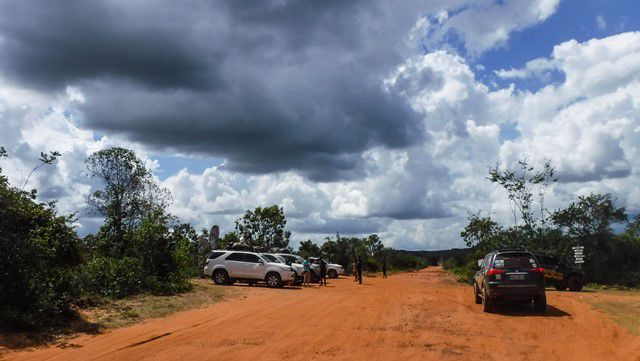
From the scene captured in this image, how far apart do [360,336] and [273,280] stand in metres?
15.5

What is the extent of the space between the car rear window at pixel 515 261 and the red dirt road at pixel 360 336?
1363 millimetres

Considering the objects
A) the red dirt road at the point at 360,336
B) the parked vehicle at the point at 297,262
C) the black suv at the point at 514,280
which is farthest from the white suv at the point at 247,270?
the black suv at the point at 514,280

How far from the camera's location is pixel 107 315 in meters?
13.9

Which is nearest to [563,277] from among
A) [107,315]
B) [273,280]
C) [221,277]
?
[273,280]

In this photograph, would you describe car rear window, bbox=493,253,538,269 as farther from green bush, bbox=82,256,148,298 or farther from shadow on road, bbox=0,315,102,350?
green bush, bbox=82,256,148,298

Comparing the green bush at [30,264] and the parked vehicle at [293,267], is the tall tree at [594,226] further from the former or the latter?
the green bush at [30,264]

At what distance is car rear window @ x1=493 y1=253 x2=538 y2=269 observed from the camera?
15.4 meters

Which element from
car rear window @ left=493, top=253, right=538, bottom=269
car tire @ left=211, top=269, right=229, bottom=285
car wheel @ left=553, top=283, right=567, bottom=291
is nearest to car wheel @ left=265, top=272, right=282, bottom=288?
car tire @ left=211, top=269, right=229, bottom=285

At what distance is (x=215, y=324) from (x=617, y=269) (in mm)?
28967

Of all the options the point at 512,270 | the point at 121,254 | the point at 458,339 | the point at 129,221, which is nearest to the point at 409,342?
the point at 458,339

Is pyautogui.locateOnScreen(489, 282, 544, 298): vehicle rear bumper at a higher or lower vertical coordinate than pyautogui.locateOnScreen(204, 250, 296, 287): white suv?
lower

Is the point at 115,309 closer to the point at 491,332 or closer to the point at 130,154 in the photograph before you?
the point at 491,332

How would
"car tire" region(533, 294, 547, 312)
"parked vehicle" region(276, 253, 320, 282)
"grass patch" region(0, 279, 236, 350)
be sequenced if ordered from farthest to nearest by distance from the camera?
"parked vehicle" region(276, 253, 320, 282) < "car tire" region(533, 294, 547, 312) < "grass patch" region(0, 279, 236, 350)

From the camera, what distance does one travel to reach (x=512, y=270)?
15289 millimetres
